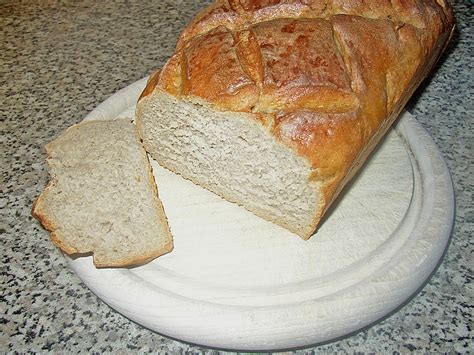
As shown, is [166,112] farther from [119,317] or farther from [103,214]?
[119,317]

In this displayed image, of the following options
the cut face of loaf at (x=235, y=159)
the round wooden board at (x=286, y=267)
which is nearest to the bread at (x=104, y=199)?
the round wooden board at (x=286, y=267)

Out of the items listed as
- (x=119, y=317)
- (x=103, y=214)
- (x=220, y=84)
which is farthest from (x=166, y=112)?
(x=119, y=317)

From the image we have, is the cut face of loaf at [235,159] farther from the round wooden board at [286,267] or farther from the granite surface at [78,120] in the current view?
the granite surface at [78,120]

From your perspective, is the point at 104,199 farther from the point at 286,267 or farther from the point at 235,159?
the point at 286,267

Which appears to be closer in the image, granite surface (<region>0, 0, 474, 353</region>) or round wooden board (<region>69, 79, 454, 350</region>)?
round wooden board (<region>69, 79, 454, 350</region>)

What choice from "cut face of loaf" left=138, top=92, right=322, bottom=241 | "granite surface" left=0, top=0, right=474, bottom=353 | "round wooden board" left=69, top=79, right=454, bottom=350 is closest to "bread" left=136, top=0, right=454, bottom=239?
"cut face of loaf" left=138, top=92, right=322, bottom=241

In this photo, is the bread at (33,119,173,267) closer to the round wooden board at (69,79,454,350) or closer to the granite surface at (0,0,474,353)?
the round wooden board at (69,79,454,350)
